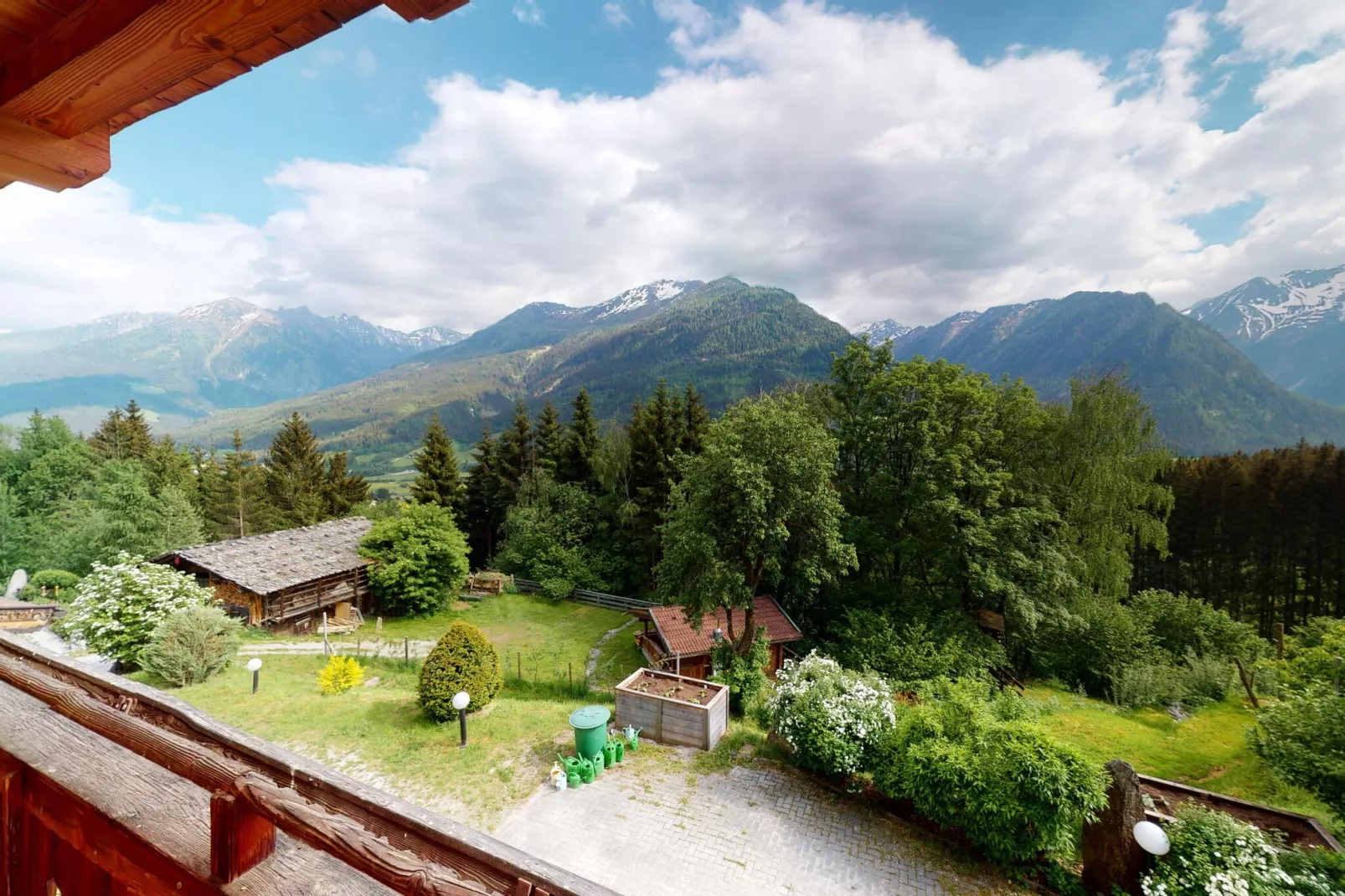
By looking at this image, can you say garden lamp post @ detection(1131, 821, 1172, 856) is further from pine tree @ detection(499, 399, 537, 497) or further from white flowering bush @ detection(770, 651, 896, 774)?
pine tree @ detection(499, 399, 537, 497)

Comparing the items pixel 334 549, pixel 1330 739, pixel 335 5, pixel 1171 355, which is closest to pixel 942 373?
pixel 1330 739

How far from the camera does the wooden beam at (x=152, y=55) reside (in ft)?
4.33

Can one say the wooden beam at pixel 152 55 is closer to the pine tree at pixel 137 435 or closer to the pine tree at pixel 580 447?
the pine tree at pixel 580 447

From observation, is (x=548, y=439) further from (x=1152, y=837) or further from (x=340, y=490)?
(x=1152, y=837)

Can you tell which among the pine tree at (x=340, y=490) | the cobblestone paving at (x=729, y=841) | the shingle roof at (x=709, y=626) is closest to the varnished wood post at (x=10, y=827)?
the cobblestone paving at (x=729, y=841)

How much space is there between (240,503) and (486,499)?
697 inches

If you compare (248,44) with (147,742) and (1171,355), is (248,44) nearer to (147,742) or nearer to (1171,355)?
(147,742)

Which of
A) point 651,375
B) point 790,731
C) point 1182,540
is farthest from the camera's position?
point 651,375

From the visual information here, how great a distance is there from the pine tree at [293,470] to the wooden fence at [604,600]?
19648 millimetres

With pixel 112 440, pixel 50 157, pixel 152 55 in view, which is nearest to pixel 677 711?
pixel 50 157

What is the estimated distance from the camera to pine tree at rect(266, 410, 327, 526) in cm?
3884

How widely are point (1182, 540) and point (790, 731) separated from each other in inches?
1222

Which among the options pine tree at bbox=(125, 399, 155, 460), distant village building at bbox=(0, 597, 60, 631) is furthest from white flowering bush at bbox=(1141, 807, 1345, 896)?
pine tree at bbox=(125, 399, 155, 460)

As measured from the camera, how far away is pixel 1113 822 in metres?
7.52
